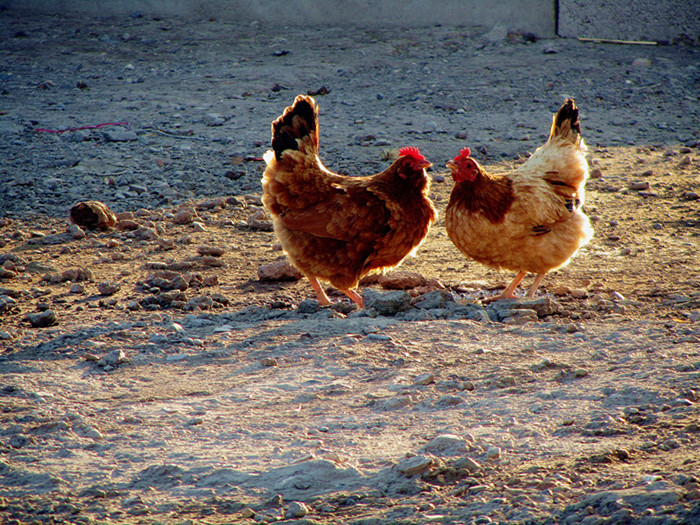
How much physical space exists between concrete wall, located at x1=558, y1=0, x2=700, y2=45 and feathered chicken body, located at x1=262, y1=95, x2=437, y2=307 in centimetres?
859

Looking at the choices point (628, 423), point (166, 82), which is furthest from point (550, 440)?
point (166, 82)

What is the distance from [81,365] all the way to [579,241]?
11.2ft

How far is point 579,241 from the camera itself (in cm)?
471

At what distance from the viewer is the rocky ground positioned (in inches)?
98.9

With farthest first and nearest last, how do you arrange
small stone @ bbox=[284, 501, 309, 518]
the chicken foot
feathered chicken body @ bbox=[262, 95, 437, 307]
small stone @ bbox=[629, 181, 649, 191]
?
small stone @ bbox=[629, 181, 649, 191], the chicken foot, feathered chicken body @ bbox=[262, 95, 437, 307], small stone @ bbox=[284, 501, 309, 518]

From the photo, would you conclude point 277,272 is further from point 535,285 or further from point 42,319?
point 535,285

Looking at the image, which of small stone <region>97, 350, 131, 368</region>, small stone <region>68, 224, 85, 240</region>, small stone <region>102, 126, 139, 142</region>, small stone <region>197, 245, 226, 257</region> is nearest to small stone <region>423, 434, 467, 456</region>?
small stone <region>97, 350, 131, 368</region>

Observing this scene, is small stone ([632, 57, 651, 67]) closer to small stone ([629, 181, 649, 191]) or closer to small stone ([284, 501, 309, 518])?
small stone ([629, 181, 649, 191])

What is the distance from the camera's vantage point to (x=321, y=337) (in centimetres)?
403

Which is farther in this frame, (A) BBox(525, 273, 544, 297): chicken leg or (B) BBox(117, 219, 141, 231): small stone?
(B) BBox(117, 219, 141, 231): small stone

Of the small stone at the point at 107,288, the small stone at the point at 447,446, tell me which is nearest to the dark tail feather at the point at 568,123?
the small stone at the point at 447,446

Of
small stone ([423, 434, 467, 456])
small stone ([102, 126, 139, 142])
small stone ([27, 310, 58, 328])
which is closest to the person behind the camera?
small stone ([423, 434, 467, 456])

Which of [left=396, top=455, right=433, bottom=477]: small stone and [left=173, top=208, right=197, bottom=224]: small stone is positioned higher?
[left=173, top=208, right=197, bottom=224]: small stone

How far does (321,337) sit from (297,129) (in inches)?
68.3
